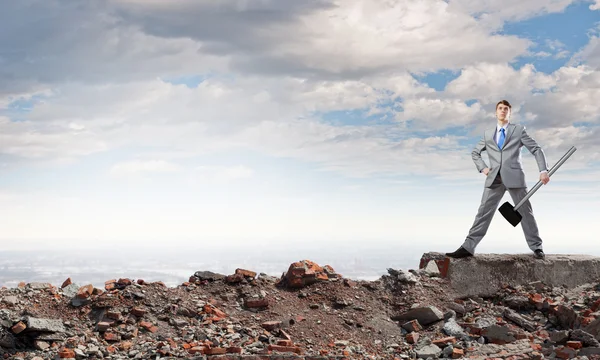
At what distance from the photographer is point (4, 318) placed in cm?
735

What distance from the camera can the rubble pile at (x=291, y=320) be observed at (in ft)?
23.0

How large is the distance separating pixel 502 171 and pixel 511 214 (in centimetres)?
72

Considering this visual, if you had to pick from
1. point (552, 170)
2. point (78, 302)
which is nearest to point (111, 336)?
point (78, 302)

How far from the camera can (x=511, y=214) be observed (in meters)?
9.52

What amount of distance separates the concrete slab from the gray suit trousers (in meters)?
0.34

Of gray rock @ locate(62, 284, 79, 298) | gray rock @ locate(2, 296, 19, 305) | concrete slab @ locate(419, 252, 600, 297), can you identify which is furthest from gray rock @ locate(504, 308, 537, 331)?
gray rock @ locate(2, 296, 19, 305)

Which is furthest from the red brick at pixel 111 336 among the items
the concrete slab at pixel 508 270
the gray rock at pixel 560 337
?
the gray rock at pixel 560 337

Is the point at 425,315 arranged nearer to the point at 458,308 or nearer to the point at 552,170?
the point at 458,308

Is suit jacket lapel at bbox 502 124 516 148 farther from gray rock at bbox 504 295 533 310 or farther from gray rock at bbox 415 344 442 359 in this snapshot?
gray rock at bbox 415 344 442 359

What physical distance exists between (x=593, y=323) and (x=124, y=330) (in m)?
5.86

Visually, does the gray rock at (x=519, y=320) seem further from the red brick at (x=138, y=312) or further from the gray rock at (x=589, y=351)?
the red brick at (x=138, y=312)

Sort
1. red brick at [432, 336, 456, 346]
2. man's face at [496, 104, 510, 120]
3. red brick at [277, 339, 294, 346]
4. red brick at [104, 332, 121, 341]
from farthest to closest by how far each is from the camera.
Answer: man's face at [496, 104, 510, 120] < red brick at [432, 336, 456, 346] < red brick at [104, 332, 121, 341] < red brick at [277, 339, 294, 346]

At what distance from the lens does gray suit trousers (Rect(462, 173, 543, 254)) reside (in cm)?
953

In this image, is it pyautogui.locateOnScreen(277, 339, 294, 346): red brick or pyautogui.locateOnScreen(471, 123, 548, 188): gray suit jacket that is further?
pyautogui.locateOnScreen(471, 123, 548, 188): gray suit jacket
